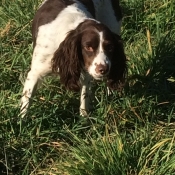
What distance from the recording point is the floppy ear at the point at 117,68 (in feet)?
15.7

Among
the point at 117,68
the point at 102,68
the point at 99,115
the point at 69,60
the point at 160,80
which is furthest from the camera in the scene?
the point at 160,80

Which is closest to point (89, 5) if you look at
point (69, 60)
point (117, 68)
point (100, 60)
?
point (117, 68)

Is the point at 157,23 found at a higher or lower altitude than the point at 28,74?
lower

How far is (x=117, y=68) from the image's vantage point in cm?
491

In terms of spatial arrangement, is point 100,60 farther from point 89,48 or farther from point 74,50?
point 74,50

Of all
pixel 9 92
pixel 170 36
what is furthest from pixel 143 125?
pixel 170 36

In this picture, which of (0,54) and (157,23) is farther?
(157,23)

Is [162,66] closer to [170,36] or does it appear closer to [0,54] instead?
[170,36]

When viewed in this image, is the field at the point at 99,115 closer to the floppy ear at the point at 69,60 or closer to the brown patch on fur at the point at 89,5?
the floppy ear at the point at 69,60

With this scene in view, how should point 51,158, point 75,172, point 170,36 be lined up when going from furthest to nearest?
point 170,36, point 51,158, point 75,172

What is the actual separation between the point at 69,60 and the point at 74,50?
0.36 feet

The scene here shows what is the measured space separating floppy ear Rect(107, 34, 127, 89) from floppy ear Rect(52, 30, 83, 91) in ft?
1.02

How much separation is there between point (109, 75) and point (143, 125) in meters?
0.52

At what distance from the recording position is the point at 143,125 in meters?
4.70
